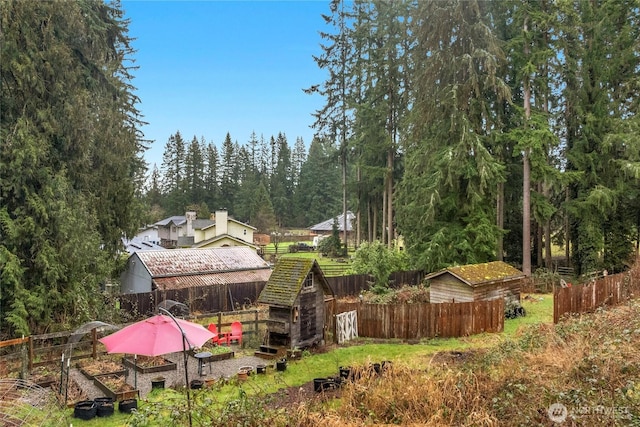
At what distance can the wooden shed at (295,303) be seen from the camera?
14484 millimetres

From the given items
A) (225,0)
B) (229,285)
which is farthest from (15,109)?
(229,285)

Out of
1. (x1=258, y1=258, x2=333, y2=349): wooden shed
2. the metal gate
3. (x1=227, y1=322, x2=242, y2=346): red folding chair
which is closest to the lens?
(x1=258, y1=258, x2=333, y2=349): wooden shed

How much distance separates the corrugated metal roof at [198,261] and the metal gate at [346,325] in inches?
497

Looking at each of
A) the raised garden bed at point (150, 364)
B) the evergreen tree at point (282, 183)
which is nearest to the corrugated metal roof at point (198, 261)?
the raised garden bed at point (150, 364)

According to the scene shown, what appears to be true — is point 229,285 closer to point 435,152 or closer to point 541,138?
point 435,152

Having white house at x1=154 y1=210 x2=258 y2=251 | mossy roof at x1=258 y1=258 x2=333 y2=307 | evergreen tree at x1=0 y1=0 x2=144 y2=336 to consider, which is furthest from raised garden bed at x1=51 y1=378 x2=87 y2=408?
white house at x1=154 y1=210 x2=258 y2=251

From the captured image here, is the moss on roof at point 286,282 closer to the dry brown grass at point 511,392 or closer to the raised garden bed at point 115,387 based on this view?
the raised garden bed at point 115,387

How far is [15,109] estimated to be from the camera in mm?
15609

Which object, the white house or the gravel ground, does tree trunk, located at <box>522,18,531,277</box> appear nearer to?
the gravel ground

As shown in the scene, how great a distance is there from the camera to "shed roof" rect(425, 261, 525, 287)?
18.3m

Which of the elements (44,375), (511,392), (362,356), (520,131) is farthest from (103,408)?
(520,131)

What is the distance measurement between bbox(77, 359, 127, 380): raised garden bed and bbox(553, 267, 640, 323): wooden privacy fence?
547 inches

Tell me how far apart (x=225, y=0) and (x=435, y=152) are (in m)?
14.2

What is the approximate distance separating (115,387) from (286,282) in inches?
228
